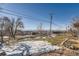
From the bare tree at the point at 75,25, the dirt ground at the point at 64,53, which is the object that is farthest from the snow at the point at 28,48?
the bare tree at the point at 75,25

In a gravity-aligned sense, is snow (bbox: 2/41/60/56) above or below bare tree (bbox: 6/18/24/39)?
below


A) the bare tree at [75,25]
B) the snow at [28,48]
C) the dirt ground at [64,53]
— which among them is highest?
the bare tree at [75,25]

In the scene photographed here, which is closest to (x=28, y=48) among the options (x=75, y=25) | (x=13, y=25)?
(x=13, y=25)

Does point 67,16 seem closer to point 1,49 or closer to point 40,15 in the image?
point 40,15

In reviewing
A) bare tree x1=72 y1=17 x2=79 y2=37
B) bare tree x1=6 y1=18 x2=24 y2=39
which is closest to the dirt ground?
bare tree x1=72 y1=17 x2=79 y2=37

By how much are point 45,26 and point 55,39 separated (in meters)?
0.17

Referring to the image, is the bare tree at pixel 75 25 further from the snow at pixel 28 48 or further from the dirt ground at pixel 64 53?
the snow at pixel 28 48

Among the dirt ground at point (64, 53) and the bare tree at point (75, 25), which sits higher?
the bare tree at point (75, 25)

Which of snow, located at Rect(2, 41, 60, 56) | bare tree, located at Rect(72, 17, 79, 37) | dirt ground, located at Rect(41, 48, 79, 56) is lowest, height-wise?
dirt ground, located at Rect(41, 48, 79, 56)

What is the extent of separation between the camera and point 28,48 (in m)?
1.53

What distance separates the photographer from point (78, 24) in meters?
1.52

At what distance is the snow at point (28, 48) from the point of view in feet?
4.99

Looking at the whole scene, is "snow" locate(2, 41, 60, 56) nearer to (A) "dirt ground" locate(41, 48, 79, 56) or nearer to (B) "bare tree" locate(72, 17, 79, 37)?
(A) "dirt ground" locate(41, 48, 79, 56)

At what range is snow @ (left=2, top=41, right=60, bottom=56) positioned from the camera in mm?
1521
